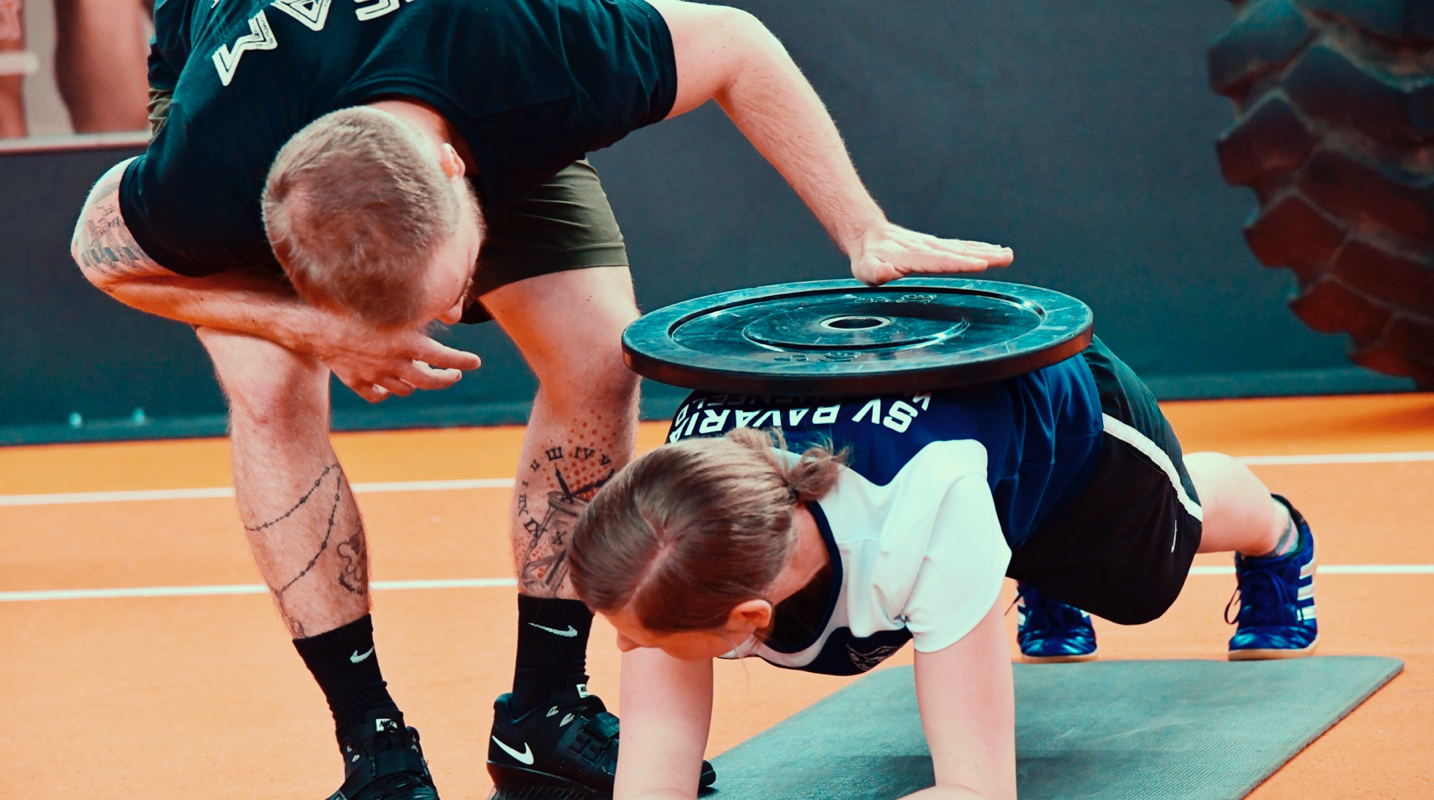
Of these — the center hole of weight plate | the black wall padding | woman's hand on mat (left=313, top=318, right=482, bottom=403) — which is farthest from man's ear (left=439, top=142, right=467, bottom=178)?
the black wall padding

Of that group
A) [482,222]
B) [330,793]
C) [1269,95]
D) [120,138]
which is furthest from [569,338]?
[120,138]

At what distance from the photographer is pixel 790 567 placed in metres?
1.31

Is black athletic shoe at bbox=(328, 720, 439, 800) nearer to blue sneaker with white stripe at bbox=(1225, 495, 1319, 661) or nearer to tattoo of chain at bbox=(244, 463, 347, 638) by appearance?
tattoo of chain at bbox=(244, 463, 347, 638)

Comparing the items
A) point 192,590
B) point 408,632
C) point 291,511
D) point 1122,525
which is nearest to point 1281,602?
point 1122,525

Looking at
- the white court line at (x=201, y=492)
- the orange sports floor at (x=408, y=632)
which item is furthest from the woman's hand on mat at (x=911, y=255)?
the white court line at (x=201, y=492)

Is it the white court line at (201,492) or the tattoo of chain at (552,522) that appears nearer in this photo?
the tattoo of chain at (552,522)

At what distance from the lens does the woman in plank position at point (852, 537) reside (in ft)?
4.13

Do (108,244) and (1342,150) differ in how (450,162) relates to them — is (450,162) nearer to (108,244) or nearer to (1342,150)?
(108,244)

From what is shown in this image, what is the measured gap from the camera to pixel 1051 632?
2.19 m

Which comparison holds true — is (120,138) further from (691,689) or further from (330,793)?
(691,689)

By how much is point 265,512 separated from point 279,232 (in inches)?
18.6

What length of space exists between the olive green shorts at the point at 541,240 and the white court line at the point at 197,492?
192 cm

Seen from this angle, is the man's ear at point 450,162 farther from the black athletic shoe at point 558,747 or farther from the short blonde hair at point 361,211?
the black athletic shoe at point 558,747

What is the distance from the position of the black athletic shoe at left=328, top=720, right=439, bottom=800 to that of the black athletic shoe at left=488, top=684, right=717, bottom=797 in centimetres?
16
